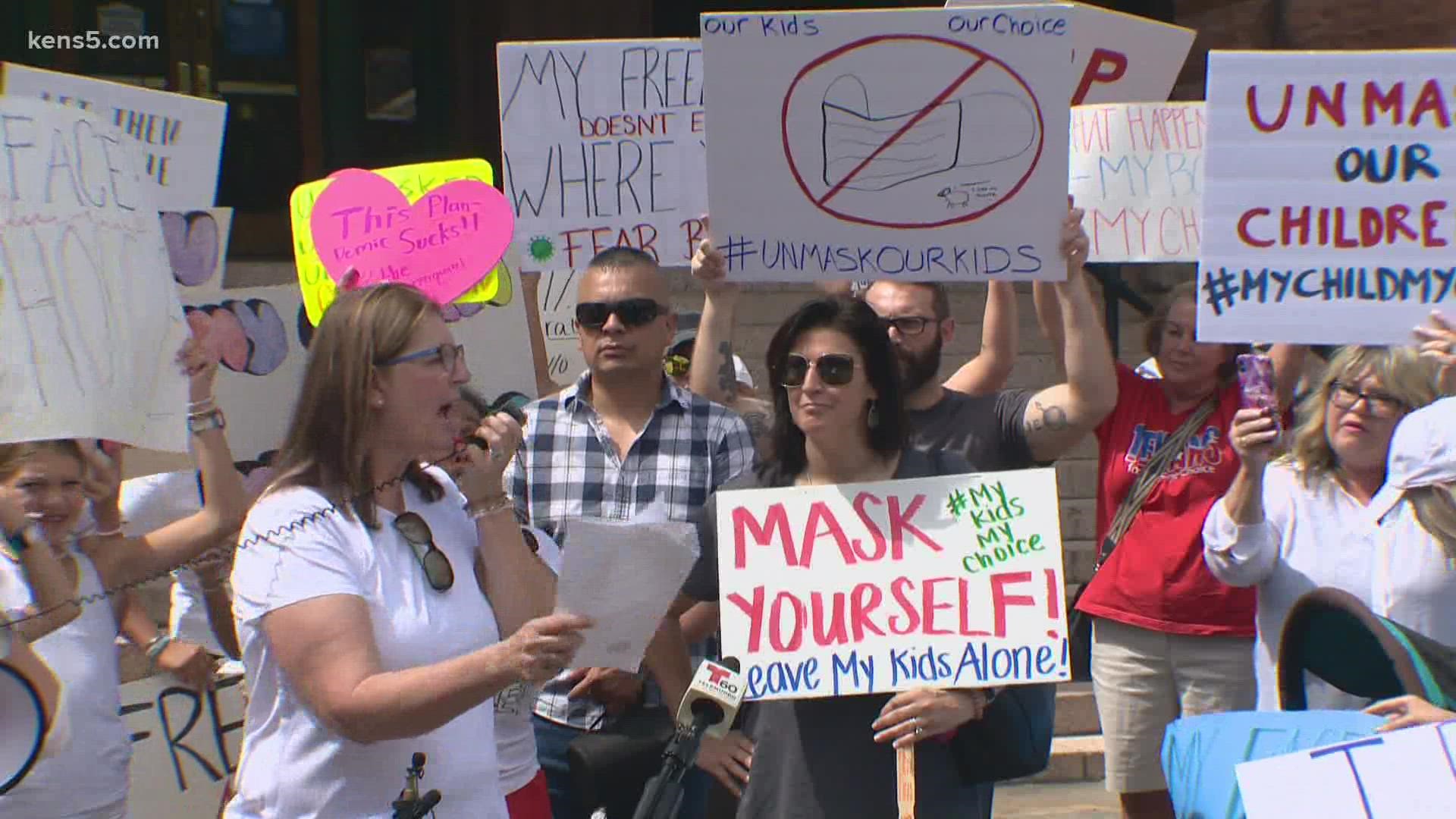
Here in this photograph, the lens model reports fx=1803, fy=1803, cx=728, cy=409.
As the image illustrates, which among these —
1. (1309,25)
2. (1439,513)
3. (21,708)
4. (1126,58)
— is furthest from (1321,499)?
(1309,25)

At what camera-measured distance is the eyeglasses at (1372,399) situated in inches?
167

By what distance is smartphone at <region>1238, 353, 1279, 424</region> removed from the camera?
3.77m

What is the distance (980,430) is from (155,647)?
6.30ft

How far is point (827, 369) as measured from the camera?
3596 millimetres

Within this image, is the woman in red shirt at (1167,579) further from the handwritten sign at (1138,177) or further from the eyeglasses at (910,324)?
the eyeglasses at (910,324)

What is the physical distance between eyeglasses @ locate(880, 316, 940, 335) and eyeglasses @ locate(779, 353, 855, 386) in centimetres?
84

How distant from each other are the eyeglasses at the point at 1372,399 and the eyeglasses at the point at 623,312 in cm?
163

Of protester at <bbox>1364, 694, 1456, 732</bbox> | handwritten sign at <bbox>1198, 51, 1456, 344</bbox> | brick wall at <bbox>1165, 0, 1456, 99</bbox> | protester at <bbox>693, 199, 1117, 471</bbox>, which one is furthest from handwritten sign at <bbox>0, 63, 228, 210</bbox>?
brick wall at <bbox>1165, 0, 1456, 99</bbox>

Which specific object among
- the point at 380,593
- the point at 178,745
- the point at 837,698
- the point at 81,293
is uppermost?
the point at 81,293

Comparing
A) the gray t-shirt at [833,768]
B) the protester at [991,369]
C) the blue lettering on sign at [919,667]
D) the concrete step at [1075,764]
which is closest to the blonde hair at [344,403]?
the gray t-shirt at [833,768]

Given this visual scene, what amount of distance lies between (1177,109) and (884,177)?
4.18ft

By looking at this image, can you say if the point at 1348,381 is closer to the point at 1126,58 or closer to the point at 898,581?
the point at 1126,58

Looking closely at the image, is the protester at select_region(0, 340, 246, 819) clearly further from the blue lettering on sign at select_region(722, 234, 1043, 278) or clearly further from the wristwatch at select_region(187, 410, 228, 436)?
the blue lettering on sign at select_region(722, 234, 1043, 278)

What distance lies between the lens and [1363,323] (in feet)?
12.5
